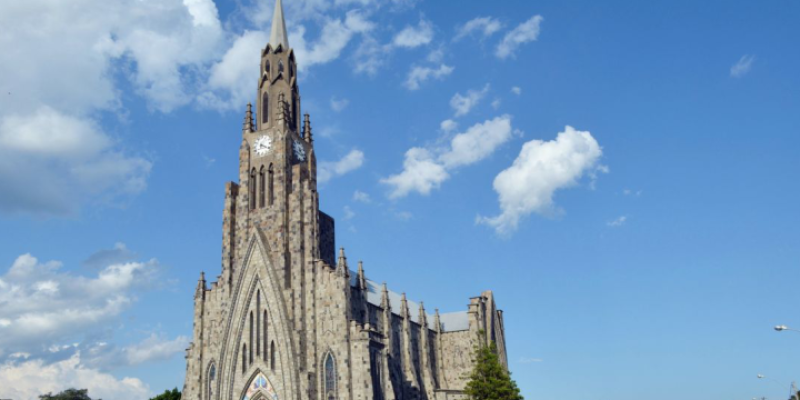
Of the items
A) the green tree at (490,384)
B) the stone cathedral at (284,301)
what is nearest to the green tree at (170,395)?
Answer: the stone cathedral at (284,301)

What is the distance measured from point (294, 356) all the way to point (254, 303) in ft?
21.5

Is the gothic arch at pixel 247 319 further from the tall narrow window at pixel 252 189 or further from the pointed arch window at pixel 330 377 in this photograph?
the tall narrow window at pixel 252 189

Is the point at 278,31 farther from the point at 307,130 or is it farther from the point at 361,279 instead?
the point at 361,279

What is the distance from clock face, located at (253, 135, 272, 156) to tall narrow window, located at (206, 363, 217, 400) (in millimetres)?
19513

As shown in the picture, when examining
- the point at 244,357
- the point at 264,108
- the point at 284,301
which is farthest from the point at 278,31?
the point at 244,357

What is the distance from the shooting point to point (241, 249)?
217 ft

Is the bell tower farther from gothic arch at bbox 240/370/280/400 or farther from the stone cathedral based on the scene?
gothic arch at bbox 240/370/280/400

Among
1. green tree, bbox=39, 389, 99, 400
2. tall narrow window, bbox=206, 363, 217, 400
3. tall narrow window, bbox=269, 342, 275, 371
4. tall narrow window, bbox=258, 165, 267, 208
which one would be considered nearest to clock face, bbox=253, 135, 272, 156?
tall narrow window, bbox=258, 165, 267, 208

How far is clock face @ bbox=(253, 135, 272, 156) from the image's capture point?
226 ft

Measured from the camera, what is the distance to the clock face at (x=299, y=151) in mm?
69562

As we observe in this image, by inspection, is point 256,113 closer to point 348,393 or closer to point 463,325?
point 348,393

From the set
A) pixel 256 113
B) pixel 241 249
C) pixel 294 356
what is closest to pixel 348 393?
pixel 294 356

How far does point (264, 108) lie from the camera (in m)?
→ 71.5

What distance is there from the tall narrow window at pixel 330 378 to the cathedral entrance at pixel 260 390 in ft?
13.8
